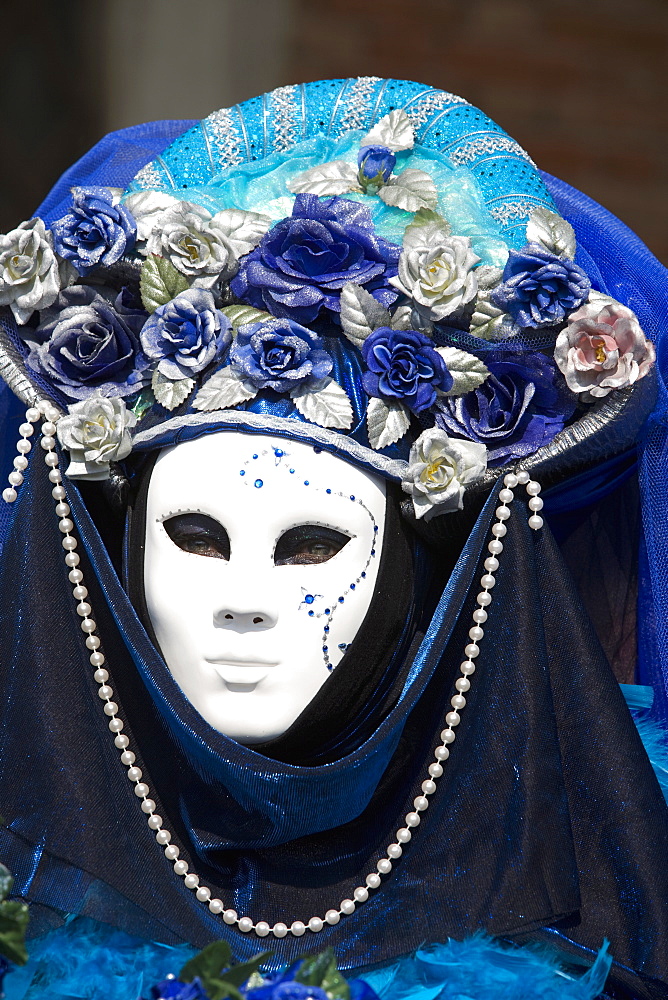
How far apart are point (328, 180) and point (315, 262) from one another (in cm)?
21

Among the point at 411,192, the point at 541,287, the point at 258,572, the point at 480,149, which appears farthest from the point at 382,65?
the point at 258,572

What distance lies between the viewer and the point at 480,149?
83.1 inches

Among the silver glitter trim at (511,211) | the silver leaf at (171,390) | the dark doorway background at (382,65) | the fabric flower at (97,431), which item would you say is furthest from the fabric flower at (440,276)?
the dark doorway background at (382,65)

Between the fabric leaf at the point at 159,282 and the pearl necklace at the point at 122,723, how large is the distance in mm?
238

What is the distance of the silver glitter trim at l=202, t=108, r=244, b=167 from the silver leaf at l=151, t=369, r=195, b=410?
46 centimetres

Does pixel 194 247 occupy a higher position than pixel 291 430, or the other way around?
pixel 194 247

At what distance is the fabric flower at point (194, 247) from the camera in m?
1.94

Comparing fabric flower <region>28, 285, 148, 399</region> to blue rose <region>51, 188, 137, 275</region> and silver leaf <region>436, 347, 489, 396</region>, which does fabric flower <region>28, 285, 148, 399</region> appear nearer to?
blue rose <region>51, 188, 137, 275</region>

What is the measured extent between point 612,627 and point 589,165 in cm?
174

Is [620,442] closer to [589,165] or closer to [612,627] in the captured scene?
[612,627]

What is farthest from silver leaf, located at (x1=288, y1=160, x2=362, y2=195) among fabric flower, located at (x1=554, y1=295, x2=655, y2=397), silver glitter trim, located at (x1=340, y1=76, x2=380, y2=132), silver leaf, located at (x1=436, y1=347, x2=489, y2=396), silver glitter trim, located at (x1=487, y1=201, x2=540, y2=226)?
fabric flower, located at (x1=554, y1=295, x2=655, y2=397)

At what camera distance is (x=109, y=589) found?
1.92 m

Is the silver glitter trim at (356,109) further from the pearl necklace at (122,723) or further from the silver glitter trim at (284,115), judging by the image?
the pearl necklace at (122,723)

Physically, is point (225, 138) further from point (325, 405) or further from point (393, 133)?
point (325, 405)
